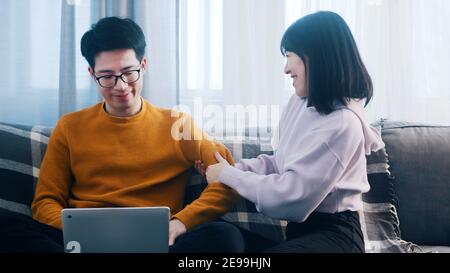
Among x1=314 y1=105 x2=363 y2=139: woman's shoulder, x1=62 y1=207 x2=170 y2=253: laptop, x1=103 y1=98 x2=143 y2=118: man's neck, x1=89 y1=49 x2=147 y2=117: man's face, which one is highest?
x1=89 y1=49 x2=147 y2=117: man's face

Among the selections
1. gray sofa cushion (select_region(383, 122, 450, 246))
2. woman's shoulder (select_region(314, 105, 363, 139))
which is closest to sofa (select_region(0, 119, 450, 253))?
gray sofa cushion (select_region(383, 122, 450, 246))

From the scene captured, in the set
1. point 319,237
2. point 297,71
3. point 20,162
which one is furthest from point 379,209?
point 20,162

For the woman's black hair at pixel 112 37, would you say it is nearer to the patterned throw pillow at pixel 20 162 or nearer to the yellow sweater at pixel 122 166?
the yellow sweater at pixel 122 166

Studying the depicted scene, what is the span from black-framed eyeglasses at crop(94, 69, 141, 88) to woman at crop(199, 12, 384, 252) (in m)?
0.31

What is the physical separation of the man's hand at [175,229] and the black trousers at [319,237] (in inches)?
5.5

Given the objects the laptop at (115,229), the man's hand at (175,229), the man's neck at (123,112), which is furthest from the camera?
the man's neck at (123,112)

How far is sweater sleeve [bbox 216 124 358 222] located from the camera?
3.46ft

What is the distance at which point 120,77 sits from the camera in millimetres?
1142

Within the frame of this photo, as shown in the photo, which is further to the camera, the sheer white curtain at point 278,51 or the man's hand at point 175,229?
the sheer white curtain at point 278,51

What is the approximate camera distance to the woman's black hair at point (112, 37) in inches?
44.4

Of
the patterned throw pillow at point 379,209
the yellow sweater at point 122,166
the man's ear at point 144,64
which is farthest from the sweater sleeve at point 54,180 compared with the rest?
the patterned throw pillow at point 379,209

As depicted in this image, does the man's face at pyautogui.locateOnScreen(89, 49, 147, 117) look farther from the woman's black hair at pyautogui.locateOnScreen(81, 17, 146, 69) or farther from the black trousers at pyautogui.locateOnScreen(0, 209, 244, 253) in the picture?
the black trousers at pyautogui.locateOnScreen(0, 209, 244, 253)
